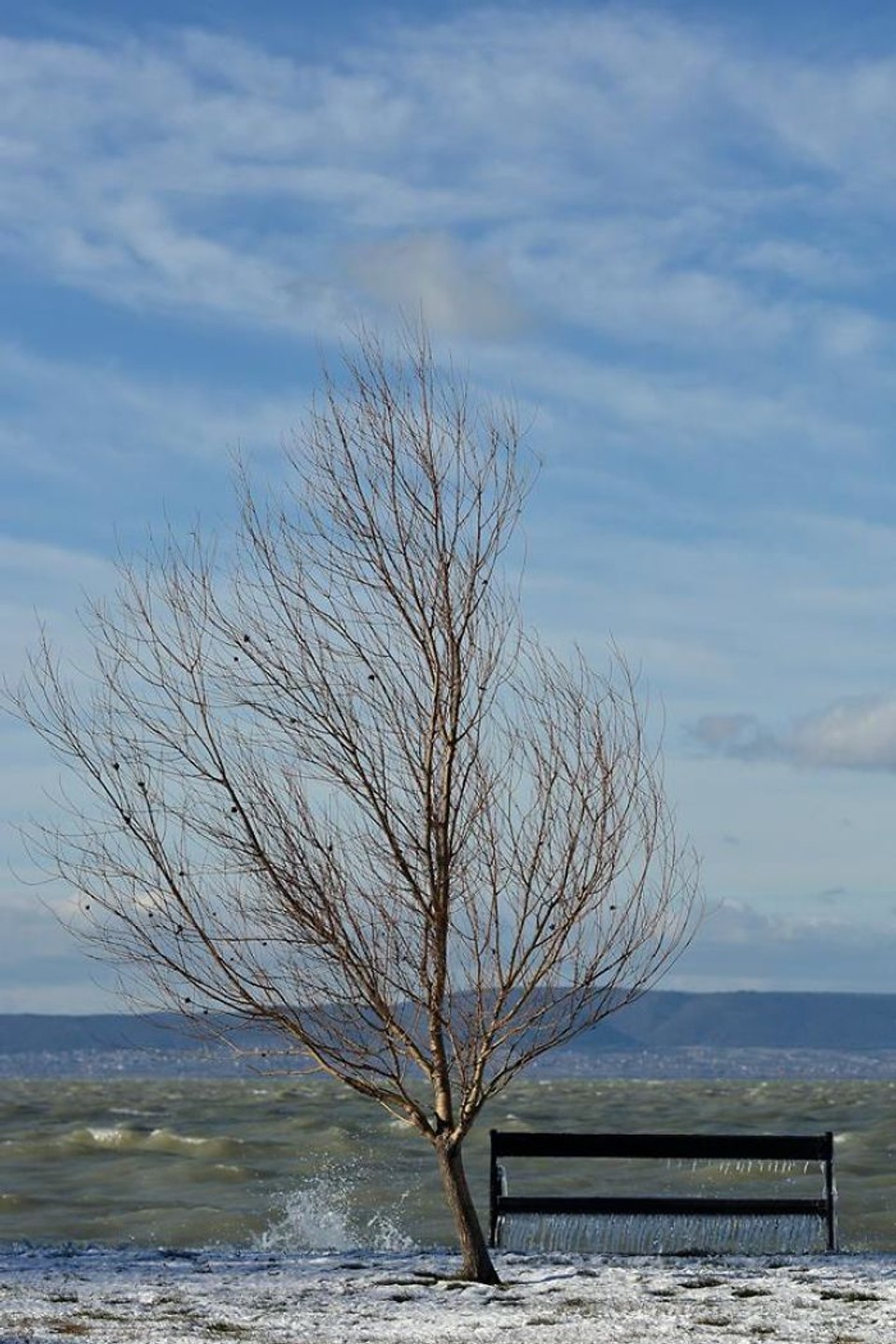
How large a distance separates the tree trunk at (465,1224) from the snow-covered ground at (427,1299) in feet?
0.57

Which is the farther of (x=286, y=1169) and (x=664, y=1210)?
(x=286, y=1169)

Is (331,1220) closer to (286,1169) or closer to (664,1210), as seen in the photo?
(286,1169)

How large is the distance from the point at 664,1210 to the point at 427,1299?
8.93 feet

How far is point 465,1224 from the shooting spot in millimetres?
12195

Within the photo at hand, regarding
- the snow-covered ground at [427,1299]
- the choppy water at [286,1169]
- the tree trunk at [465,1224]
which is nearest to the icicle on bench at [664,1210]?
the snow-covered ground at [427,1299]

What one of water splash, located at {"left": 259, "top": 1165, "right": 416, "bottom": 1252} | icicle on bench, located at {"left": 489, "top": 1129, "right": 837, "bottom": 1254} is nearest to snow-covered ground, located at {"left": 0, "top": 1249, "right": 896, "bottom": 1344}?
icicle on bench, located at {"left": 489, "top": 1129, "right": 837, "bottom": 1254}

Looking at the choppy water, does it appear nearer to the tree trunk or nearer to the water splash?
the water splash

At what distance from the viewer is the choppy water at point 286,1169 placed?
2394 centimetres

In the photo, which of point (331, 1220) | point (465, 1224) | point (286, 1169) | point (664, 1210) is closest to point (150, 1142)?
point (286, 1169)

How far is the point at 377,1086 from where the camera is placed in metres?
12.2

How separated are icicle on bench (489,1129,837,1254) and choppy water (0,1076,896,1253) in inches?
119

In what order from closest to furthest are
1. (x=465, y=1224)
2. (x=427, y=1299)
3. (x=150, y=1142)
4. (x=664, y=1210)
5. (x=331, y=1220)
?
(x=427, y=1299) → (x=465, y=1224) → (x=664, y=1210) → (x=331, y=1220) → (x=150, y=1142)

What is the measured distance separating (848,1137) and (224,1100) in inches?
1164

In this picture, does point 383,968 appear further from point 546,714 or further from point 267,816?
point 546,714
